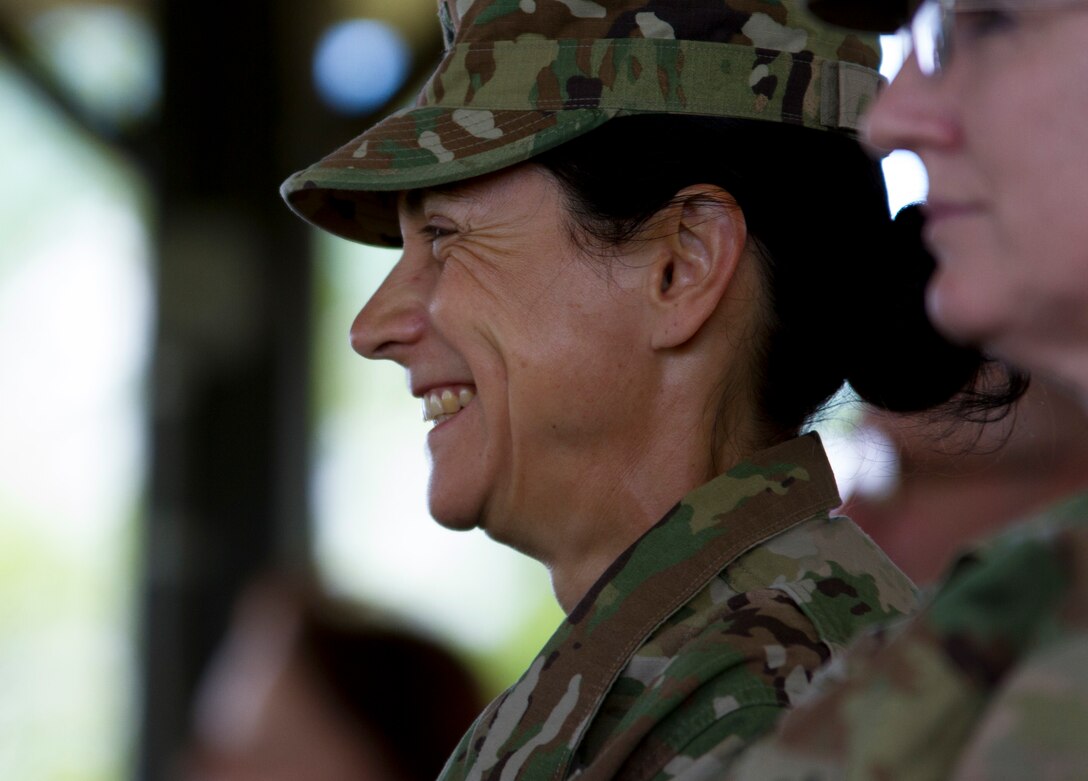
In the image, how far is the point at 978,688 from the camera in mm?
645

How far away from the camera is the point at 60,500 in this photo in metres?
5.42

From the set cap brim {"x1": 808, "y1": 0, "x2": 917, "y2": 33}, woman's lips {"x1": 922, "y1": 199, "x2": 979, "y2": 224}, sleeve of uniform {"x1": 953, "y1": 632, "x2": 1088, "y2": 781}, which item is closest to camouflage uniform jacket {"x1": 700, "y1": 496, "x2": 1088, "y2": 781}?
sleeve of uniform {"x1": 953, "y1": 632, "x2": 1088, "y2": 781}

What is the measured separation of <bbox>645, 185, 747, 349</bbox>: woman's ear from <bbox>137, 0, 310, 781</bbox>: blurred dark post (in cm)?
332

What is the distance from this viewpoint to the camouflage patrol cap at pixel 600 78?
1.51 metres

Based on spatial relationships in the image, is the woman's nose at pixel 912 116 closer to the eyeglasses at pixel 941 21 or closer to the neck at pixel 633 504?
the eyeglasses at pixel 941 21

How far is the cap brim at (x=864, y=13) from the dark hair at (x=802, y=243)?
0.56m

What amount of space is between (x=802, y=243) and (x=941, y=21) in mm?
702

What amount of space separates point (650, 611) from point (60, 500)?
4.47 metres

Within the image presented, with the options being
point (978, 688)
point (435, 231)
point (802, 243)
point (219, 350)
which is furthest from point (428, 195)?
point (219, 350)

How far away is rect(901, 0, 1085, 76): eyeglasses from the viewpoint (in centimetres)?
78

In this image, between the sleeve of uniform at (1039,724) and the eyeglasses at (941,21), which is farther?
the eyeglasses at (941,21)

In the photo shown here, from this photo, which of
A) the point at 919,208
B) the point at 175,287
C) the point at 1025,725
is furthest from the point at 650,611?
the point at 175,287

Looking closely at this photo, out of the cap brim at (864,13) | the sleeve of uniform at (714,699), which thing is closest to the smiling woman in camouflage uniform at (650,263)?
the sleeve of uniform at (714,699)

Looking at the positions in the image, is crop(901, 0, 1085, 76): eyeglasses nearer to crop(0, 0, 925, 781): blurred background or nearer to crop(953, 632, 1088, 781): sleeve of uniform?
crop(953, 632, 1088, 781): sleeve of uniform
